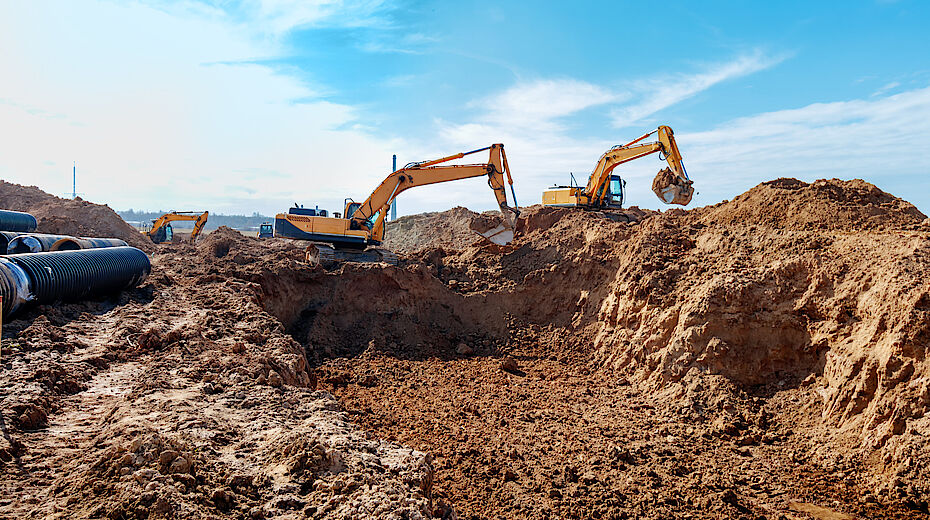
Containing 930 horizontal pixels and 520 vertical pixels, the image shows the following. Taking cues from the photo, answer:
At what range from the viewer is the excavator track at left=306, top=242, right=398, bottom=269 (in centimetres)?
1524

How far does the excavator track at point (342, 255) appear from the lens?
1524 cm

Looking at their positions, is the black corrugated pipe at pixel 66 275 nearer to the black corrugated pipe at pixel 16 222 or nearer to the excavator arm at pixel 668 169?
the black corrugated pipe at pixel 16 222

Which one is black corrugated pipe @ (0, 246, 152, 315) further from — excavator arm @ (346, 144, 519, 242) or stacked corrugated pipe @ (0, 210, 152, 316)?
excavator arm @ (346, 144, 519, 242)

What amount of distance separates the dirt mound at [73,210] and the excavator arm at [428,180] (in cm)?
1255

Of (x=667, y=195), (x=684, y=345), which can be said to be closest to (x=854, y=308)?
(x=684, y=345)

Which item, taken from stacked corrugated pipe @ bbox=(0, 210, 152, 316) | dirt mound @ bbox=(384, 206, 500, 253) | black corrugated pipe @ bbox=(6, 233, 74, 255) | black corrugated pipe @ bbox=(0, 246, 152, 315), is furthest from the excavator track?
dirt mound @ bbox=(384, 206, 500, 253)

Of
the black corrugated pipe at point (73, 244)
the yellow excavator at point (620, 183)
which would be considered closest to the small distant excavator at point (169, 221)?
the black corrugated pipe at point (73, 244)

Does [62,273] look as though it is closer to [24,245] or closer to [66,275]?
[66,275]

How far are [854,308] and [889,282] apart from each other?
1.78ft

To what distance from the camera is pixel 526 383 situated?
9.53m

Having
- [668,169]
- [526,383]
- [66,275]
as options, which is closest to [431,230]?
[668,169]

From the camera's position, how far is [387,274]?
41.9ft

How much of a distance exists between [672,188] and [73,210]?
26.7m

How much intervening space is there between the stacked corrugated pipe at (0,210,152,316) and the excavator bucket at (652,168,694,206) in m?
12.2
